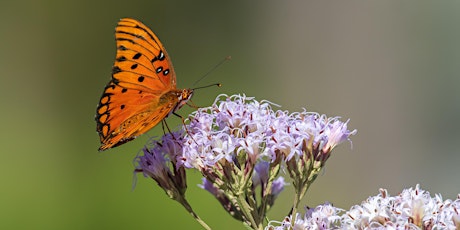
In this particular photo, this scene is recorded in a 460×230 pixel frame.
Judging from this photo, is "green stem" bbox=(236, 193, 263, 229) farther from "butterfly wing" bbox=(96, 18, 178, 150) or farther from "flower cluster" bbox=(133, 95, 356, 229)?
"butterfly wing" bbox=(96, 18, 178, 150)

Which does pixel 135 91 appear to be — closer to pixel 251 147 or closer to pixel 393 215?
pixel 251 147

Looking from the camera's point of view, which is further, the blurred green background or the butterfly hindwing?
the blurred green background

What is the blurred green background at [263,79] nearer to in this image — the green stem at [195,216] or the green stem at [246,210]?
the green stem at [195,216]

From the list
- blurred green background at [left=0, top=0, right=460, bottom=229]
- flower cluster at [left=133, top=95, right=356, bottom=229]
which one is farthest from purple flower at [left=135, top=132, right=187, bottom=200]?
blurred green background at [left=0, top=0, right=460, bottom=229]

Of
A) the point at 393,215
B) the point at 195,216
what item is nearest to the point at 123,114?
the point at 195,216

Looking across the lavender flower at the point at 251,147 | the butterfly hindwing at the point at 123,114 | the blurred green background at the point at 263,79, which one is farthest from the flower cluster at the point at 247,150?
the blurred green background at the point at 263,79

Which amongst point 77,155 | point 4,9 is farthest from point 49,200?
point 4,9

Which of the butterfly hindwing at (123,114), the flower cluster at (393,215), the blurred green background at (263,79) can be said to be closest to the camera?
the flower cluster at (393,215)
